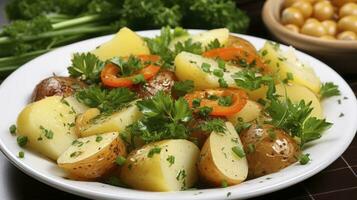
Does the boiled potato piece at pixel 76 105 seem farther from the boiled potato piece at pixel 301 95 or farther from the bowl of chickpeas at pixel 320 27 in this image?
the bowl of chickpeas at pixel 320 27

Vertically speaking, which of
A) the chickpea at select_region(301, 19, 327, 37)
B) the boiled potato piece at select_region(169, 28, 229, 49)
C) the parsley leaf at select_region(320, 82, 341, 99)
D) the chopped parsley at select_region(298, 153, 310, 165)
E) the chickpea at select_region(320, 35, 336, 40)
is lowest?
the chickpea at select_region(320, 35, 336, 40)

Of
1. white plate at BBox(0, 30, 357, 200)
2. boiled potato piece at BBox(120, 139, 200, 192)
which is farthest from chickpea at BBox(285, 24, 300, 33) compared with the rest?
boiled potato piece at BBox(120, 139, 200, 192)

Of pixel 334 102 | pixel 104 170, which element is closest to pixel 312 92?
pixel 334 102

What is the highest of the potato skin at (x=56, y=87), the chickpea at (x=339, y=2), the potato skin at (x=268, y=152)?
the potato skin at (x=56, y=87)

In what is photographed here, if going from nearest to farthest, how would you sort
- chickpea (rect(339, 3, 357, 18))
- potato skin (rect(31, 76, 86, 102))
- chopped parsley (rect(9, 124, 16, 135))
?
1. chopped parsley (rect(9, 124, 16, 135))
2. potato skin (rect(31, 76, 86, 102))
3. chickpea (rect(339, 3, 357, 18))

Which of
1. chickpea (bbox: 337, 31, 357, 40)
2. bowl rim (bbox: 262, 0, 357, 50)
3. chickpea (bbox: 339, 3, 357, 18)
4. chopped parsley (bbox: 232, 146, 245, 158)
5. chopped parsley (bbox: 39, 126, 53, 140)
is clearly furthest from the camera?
chickpea (bbox: 339, 3, 357, 18)

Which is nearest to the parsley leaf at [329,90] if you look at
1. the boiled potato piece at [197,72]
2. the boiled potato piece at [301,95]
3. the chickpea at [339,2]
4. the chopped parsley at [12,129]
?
the boiled potato piece at [301,95]

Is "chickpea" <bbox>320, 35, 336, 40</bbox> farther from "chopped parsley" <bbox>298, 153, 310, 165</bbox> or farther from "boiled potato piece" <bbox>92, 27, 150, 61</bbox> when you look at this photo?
"chopped parsley" <bbox>298, 153, 310, 165</bbox>
